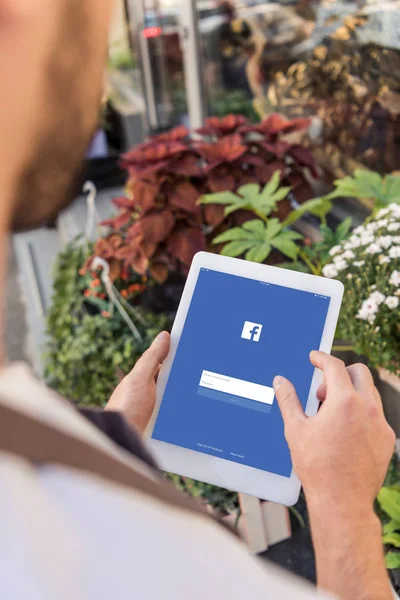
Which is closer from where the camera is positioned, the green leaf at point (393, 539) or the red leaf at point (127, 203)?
the green leaf at point (393, 539)

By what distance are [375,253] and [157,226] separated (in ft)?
2.95

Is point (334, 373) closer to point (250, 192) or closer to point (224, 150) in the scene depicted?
point (250, 192)

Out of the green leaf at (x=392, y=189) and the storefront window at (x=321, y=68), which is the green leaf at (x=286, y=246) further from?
the storefront window at (x=321, y=68)

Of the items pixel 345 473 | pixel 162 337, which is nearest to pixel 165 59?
pixel 162 337

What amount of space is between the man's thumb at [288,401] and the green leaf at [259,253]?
2.34 feet

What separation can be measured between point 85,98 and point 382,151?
2.31 meters

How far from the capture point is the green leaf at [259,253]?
1.65 m

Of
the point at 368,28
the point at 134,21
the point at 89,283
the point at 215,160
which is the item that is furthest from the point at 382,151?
the point at 134,21

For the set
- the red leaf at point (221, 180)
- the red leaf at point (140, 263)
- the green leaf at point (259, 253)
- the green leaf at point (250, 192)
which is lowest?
the red leaf at point (140, 263)

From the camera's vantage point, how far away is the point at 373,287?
Answer: 1.39 meters

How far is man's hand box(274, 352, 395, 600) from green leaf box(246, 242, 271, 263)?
0.77 meters

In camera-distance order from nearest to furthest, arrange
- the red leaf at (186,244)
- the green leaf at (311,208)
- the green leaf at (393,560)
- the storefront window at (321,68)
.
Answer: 1. the green leaf at (393,560)
2. the green leaf at (311,208)
3. the red leaf at (186,244)
4. the storefront window at (321,68)

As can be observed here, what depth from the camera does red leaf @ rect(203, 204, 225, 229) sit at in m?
2.13

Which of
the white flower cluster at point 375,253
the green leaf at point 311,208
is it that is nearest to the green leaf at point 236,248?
the green leaf at point 311,208
